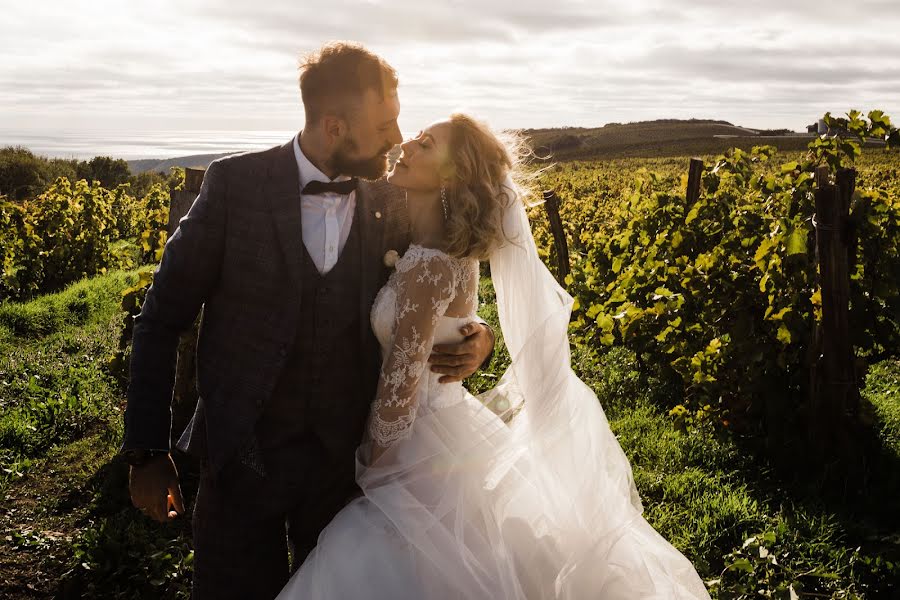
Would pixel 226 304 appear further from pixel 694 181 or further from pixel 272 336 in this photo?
pixel 694 181

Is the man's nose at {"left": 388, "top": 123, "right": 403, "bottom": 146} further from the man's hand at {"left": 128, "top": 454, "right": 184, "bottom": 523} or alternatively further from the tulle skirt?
the man's hand at {"left": 128, "top": 454, "right": 184, "bottom": 523}

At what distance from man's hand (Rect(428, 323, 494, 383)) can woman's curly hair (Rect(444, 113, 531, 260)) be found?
0.27 m

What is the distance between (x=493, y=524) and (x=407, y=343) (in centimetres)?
62

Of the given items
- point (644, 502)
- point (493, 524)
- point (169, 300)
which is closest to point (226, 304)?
point (169, 300)

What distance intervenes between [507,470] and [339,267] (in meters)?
0.87

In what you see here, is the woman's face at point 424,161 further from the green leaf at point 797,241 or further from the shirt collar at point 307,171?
the green leaf at point 797,241

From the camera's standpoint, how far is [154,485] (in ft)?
7.06

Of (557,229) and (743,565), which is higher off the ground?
(557,229)

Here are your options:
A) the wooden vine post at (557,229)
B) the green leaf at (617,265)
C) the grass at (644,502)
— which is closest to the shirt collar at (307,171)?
the grass at (644,502)

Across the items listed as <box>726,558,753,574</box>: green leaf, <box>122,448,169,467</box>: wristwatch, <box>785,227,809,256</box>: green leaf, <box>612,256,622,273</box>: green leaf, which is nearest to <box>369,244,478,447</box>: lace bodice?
<box>122,448,169,467</box>: wristwatch

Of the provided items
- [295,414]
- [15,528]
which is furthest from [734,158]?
[15,528]

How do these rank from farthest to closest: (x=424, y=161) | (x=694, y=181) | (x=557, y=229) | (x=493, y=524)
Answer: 1. (x=557, y=229)
2. (x=694, y=181)
3. (x=424, y=161)
4. (x=493, y=524)

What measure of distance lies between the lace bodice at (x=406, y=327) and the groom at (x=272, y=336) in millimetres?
68

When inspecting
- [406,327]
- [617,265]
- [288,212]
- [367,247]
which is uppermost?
[288,212]
